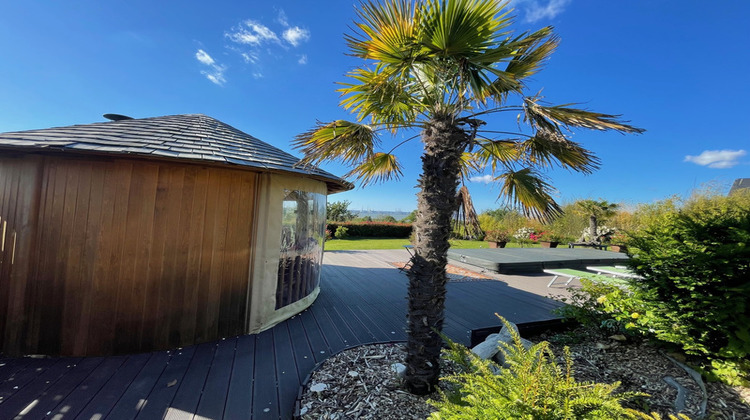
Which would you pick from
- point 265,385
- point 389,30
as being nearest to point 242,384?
point 265,385

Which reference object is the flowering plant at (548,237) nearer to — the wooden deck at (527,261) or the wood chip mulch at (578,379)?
the wooden deck at (527,261)

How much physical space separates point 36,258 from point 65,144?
1565 millimetres

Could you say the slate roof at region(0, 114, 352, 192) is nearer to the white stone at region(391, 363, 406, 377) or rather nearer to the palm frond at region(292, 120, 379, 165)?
the palm frond at region(292, 120, 379, 165)

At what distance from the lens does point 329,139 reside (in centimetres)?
296

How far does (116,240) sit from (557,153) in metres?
5.64

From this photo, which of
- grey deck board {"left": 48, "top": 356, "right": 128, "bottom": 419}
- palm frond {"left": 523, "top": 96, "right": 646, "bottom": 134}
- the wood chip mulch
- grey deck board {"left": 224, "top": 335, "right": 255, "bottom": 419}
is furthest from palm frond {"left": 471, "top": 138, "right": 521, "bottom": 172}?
grey deck board {"left": 48, "top": 356, "right": 128, "bottom": 419}

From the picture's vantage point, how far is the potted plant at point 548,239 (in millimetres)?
A: 15105

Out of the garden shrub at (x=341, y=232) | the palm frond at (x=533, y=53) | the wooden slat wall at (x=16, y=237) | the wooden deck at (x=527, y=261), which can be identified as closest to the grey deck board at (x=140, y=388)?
the wooden slat wall at (x=16, y=237)

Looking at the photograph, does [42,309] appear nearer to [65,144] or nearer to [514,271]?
[65,144]

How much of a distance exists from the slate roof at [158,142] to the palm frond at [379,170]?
836mm

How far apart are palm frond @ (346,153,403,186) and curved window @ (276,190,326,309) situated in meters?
1.28

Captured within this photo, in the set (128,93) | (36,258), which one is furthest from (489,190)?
(128,93)

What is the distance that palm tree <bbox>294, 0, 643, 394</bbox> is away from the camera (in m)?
A: 2.26

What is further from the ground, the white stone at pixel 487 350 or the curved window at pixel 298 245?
the curved window at pixel 298 245
